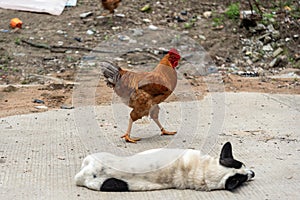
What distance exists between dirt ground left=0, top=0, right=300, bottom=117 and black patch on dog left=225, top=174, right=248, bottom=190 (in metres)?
2.81

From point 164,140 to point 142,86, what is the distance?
0.44 meters

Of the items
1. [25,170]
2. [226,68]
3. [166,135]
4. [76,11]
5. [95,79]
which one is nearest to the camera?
[25,170]

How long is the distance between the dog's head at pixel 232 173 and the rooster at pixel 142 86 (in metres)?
0.99

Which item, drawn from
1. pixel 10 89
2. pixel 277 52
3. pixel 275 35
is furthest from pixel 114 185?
pixel 275 35

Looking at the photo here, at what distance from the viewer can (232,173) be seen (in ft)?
9.82

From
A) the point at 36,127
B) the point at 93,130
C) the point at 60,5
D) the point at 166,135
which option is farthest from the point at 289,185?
the point at 60,5

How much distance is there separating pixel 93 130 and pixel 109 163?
4.25 feet

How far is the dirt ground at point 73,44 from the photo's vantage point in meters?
6.50

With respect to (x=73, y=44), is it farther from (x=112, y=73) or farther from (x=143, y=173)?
(x=143, y=173)

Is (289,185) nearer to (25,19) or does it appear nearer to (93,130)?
(93,130)

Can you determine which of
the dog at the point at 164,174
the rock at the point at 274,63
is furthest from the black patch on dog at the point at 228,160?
the rock at the point at 274,63

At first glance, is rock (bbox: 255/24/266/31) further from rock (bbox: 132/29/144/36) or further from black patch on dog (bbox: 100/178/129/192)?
black patch on dog (bbox: 100/178/129/192)

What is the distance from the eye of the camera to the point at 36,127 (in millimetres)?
4383

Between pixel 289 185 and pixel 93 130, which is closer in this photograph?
pixel 289 185
